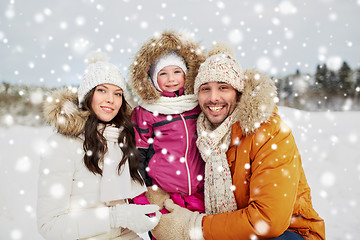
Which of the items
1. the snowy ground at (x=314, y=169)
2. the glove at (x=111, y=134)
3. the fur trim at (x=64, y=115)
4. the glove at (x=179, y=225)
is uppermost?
the fur trim at (x=64, y=115)

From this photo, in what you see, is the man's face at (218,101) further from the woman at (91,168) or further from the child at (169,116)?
the woman at (91,168)

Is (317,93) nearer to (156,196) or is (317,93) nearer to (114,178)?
(156,196)

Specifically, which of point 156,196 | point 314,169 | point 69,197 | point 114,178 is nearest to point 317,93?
point 314,169

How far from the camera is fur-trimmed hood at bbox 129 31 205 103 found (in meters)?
2.73

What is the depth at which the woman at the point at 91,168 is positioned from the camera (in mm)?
1876

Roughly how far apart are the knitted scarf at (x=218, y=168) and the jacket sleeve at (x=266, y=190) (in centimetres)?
11

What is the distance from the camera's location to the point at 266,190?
6.26 feet

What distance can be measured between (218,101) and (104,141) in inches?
43.3

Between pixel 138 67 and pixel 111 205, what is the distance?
1482mm

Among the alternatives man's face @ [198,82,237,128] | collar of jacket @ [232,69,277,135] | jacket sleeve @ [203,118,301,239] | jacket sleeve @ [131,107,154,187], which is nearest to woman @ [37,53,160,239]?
jacket sleeve @ [131,107,154,187]

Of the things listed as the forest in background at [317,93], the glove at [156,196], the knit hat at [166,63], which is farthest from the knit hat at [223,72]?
the forest in background at [317,93]

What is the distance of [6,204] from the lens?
5.11 metres

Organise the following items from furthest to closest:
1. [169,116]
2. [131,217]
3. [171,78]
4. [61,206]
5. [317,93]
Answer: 1. [317,93]
2. [171,78]
3. [169,116]
4. [131,217]
5. [61,206]

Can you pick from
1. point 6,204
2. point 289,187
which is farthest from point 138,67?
point 6,204
